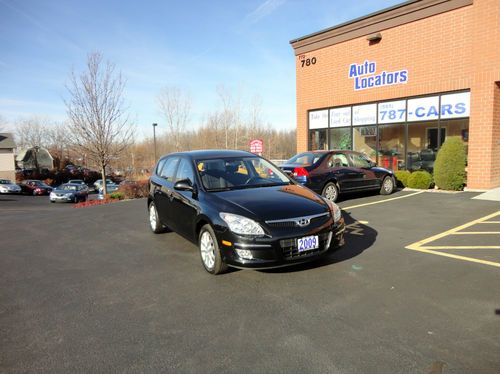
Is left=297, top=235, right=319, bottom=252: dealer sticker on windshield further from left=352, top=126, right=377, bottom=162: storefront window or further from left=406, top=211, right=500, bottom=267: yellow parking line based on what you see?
left=352, top=126, right=377, bottom=162: storefront window

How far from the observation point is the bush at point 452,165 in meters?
12.0

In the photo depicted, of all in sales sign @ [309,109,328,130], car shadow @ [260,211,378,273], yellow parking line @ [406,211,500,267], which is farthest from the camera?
sales sign @ [309,109,328,130]

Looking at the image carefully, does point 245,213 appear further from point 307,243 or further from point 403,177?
point 403,177

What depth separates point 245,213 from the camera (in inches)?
173

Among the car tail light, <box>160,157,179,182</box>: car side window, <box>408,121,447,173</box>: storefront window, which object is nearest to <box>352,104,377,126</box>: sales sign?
<box>408,121,447,173</box>: storefront window

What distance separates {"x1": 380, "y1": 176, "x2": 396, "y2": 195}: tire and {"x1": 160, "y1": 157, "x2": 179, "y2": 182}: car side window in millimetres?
7282

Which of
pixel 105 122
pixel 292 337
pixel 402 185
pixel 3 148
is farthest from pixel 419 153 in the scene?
pixel 3 148

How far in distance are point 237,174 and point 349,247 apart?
6.82 feet

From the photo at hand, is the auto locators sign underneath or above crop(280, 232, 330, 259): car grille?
above

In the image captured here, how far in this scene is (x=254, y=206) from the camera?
4535mm

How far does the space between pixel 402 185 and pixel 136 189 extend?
38.9ft

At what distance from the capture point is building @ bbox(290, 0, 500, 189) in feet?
38.8

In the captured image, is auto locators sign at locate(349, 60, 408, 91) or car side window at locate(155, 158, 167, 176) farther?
auto locators sign at locate(349, 60, 408, 91)

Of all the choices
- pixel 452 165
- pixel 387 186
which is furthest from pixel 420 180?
pixel 387 186
